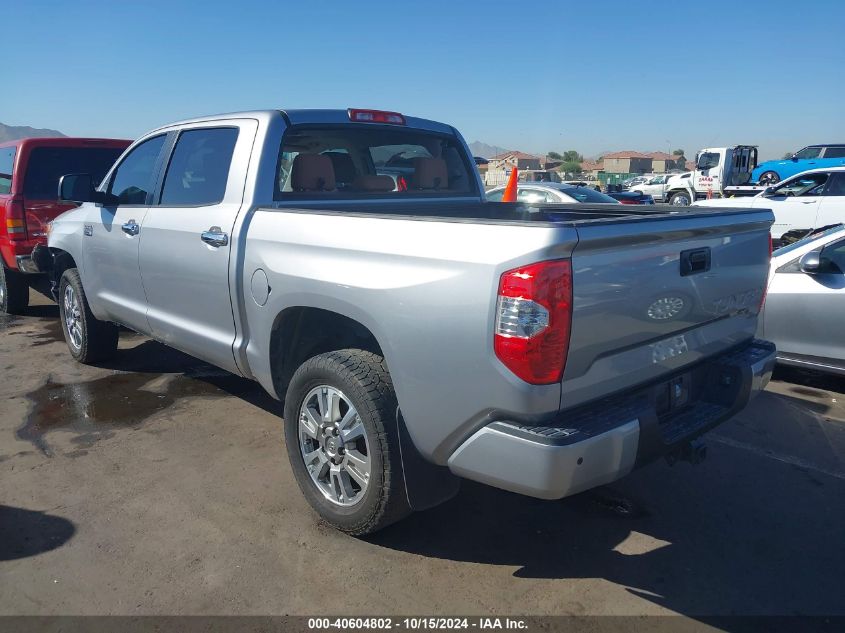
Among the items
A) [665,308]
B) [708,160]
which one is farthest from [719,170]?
[665,308]

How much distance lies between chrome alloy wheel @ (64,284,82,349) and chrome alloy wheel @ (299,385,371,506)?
3.37 meters

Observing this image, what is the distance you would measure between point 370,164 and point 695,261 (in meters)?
2.52

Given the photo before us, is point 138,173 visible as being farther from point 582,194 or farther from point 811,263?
point 582,194

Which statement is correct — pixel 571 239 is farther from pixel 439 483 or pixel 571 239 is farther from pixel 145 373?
pixel 145 373

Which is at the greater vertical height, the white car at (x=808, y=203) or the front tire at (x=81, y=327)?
the white car at (x=808, y=203)

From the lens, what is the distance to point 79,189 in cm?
482

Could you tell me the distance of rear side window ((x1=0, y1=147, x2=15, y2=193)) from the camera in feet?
23.9

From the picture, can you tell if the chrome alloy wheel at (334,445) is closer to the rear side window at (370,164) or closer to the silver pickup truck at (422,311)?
the silver pickup truck at (422,311)

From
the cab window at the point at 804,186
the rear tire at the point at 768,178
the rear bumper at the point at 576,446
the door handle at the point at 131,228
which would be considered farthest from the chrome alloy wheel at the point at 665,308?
the rear tire at the point at 768,178

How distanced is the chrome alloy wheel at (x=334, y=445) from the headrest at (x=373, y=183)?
171cm

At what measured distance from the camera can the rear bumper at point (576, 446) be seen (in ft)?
7.61

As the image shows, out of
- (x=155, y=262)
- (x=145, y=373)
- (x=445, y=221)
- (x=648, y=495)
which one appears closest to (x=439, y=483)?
(x=445, y=221)

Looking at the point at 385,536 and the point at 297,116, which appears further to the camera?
the point at 297,116

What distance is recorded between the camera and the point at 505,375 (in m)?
2.34
